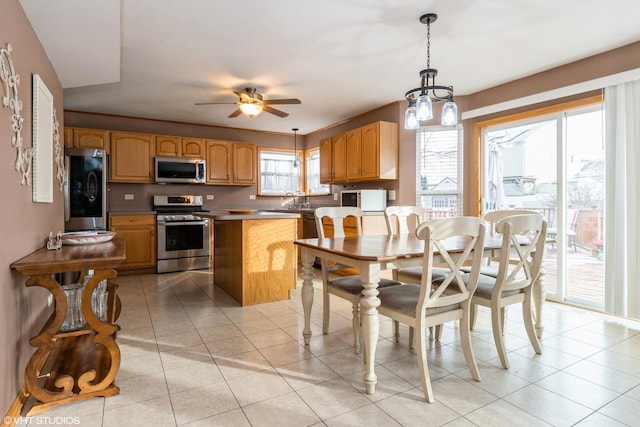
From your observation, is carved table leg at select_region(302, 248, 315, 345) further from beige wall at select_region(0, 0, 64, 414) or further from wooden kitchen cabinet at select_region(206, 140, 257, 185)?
wooden kitchen cabinet at select_region(206, 140, 257, 185)

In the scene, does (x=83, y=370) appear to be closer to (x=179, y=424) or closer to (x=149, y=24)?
(x=179, y=424)

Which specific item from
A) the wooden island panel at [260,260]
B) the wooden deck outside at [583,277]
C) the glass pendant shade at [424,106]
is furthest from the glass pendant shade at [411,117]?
the wooden deck outside at [583,277]

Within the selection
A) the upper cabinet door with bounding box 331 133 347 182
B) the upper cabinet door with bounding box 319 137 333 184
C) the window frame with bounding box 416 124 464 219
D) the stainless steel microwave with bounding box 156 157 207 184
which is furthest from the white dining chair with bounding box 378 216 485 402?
the stainless steel microwave with bounding box 156 157 207 184

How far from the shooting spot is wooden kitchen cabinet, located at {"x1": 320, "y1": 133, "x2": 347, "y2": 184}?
5.30 metres

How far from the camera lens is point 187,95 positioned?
175 inches

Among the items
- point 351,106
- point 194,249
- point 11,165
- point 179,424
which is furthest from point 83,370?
point 351,106

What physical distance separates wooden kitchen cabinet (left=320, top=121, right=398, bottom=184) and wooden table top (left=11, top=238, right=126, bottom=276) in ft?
11.0

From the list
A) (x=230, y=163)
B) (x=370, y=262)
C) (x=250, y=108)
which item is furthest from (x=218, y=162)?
(x=370, y=262)

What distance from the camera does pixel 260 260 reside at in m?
3.57

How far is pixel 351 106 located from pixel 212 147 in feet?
8.05

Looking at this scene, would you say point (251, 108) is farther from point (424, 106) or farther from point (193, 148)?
point (193, 148)

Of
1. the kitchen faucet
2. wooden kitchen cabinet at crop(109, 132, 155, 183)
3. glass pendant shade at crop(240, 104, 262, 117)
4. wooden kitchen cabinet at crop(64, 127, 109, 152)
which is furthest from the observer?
the kitchen faucet

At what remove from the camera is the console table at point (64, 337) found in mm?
1726

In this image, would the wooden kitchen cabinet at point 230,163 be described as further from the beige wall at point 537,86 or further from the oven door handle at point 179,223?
the beige wall at point 537,86
